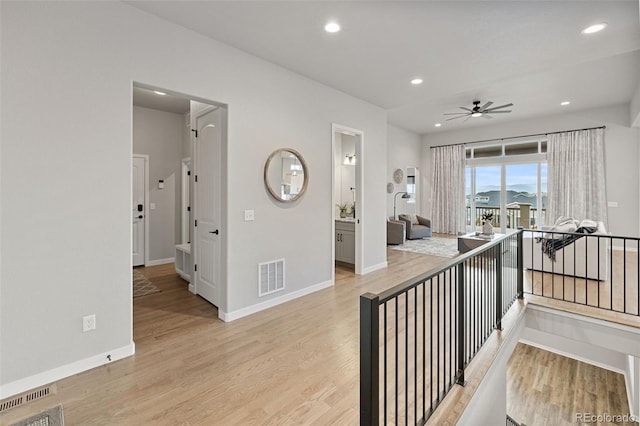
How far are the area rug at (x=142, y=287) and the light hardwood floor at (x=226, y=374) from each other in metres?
0.63

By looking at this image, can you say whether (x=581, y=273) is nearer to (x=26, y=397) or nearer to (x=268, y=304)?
(x=268, y=304)

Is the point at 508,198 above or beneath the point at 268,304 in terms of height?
above

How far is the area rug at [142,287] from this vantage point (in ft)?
13.2

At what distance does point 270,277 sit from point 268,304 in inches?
12.6

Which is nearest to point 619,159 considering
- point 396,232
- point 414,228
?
point 414,228

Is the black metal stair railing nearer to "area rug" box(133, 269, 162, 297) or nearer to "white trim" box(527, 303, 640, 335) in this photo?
"white trim" box(527, 303, 640, 335)

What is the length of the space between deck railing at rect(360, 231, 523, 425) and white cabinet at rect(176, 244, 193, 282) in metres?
3.08

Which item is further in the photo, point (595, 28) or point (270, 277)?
point (270, 277)

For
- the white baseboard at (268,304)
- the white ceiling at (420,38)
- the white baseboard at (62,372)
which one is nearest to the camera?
the white baseboard at (62,372)

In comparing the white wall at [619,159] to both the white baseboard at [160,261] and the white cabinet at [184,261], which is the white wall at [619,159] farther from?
the white baseboard at [160,261]

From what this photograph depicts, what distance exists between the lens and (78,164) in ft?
7.28

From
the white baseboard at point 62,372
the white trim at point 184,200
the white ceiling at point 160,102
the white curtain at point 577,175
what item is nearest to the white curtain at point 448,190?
the white curtain at point 577,175

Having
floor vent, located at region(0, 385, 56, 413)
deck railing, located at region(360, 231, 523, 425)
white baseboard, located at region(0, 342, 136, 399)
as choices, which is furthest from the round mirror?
floor vent, located at region(0, 385, 56, 413)

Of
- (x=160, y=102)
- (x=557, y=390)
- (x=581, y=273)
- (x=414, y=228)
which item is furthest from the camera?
(x=414, y=228)
